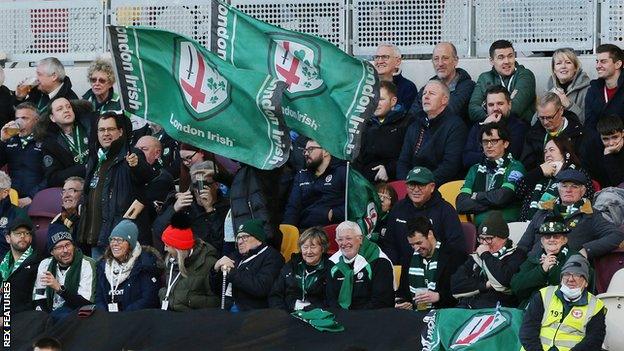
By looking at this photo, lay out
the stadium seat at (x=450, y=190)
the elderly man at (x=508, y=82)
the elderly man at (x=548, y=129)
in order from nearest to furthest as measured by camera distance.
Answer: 1. the elderly man at (x=548, y=129)
2. the stadium seat at (x=450, y=190)
3. the elderly man at (x=508, y=82)

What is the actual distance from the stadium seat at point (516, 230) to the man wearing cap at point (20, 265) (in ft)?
14.7

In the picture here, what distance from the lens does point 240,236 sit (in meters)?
18.3

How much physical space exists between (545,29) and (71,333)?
6567mm

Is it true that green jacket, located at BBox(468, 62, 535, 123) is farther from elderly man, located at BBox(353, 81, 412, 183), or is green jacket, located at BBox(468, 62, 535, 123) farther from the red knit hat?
the red knit hat

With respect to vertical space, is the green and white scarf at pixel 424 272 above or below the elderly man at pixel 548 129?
below

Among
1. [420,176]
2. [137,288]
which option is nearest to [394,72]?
[420,176]

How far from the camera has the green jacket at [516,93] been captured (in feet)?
66.5

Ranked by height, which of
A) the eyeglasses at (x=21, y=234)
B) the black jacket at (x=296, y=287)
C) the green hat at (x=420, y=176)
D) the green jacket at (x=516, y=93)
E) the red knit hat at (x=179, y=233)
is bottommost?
the black jacket at (x=296, y=287)

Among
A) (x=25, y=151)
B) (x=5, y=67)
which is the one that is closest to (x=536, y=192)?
(x=25, y=151)

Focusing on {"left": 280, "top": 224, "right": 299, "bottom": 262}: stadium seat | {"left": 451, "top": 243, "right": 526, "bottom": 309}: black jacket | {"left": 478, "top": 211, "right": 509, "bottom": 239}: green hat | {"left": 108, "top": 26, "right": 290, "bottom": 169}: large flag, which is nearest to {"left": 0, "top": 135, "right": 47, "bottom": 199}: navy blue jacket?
{"left": 108, "top": 26, "right": 290, "bottom": 169}: large flag

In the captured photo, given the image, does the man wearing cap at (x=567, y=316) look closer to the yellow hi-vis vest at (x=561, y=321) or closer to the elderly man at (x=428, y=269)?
the yellow hi-vis vest at (x=561, y=321)

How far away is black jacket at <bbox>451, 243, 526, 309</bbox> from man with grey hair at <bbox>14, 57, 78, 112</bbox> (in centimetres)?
643

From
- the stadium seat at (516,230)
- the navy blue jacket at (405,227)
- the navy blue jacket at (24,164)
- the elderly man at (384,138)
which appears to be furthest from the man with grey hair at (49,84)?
the stadium seat at (516,230)

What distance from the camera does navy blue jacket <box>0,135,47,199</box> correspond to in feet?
70.1
